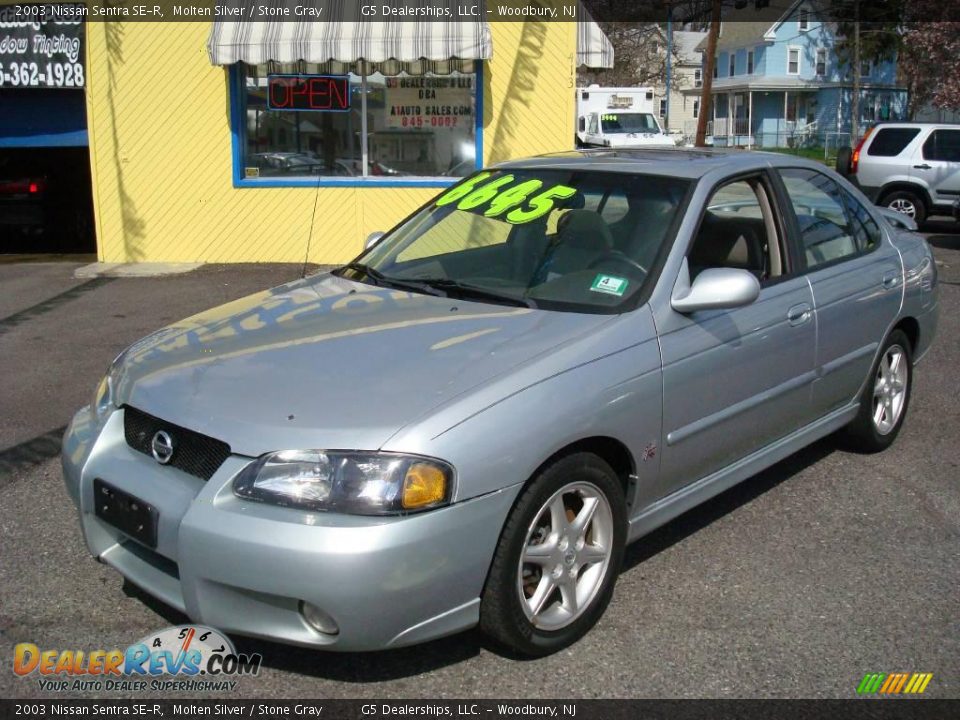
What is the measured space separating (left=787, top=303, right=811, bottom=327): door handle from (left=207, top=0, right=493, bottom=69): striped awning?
24.7 ft

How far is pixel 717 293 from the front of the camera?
3.79 metres

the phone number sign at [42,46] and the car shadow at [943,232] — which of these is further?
the car shadow at [943,232]

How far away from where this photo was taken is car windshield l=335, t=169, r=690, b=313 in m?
3.99

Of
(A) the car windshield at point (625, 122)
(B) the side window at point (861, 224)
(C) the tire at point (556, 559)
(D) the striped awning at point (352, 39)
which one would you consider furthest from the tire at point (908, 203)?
(A) the car windshield at point (625, 122)

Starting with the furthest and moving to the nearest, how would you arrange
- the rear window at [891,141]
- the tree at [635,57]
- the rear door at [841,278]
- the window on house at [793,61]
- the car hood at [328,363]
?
the tree at [635,57] < the window on house at [793,61] < the rear window at [891,141] < the rear door at [841,278] < the car hood at [328,363]

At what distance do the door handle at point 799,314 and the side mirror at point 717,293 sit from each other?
2.02 ft

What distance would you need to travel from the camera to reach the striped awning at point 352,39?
1125 centimetres

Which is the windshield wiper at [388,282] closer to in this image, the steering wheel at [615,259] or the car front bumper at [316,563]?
the steering wheel at [615,259]

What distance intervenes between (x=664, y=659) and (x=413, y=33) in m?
9.27

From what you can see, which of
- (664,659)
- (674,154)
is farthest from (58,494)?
(674,154)

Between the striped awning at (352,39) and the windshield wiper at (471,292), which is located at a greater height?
the striped awning at (352,39)

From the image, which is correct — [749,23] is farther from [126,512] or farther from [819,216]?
[126,512]

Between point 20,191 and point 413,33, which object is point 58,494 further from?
point 20,191

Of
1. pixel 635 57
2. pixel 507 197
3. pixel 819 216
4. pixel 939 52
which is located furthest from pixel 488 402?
pixel 635 57
